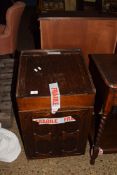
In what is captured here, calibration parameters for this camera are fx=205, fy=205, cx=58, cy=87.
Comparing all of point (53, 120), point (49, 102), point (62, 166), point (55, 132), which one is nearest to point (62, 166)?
point (62, 166)

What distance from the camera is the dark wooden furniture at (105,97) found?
105 centimetres

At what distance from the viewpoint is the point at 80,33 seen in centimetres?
145

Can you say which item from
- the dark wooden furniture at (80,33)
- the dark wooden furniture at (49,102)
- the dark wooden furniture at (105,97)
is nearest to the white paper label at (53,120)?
the dark wooden furniture at (49,102)

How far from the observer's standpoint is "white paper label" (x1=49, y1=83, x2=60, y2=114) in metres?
1.08

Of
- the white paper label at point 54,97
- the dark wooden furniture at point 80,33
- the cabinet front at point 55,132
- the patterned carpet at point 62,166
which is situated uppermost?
the dark wooden furniture at point 80,33

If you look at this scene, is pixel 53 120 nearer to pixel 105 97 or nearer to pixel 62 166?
pixel 105 97

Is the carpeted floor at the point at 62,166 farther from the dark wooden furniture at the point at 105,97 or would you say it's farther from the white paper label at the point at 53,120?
the white paper label at the point at 53,120

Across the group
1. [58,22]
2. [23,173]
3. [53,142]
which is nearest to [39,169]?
[23,173]

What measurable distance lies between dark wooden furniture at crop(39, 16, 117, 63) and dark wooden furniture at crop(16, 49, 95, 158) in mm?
123

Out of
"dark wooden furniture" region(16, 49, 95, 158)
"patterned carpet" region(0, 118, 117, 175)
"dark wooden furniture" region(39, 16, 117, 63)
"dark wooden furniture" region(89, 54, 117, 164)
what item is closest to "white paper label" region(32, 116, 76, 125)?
"dark wooden furniture" region(16, 49, 95, 158)

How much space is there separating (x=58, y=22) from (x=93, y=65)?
1.31 ft

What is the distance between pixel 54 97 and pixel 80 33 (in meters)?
0.60

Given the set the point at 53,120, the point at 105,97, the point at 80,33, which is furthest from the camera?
the point at 80,33

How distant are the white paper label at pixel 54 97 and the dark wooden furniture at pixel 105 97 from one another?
0.24 metres
